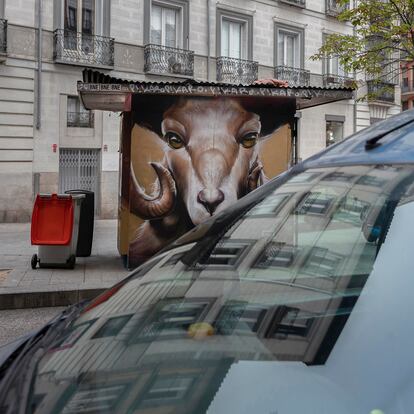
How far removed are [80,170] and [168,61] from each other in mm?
5553

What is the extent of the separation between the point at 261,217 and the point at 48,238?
649 cm

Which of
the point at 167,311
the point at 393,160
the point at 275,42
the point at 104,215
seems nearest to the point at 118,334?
the point at 167,311

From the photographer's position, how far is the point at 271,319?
171cm

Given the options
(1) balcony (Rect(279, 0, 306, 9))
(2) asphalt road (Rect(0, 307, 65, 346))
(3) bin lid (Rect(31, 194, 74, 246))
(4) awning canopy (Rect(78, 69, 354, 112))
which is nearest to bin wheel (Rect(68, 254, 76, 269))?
(3) bin lid (Rect(31, 194, 74, 246))

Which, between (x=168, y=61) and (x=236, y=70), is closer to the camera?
(x=168, y=61)

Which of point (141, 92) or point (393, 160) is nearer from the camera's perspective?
point (393, 160)

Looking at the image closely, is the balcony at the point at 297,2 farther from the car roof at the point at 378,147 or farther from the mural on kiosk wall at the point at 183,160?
the car roof at the point at 378,147

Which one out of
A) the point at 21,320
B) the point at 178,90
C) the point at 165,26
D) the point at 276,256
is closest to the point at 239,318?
the point at 276,256

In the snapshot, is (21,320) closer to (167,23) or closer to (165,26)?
(165,26)

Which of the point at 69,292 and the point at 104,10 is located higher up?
the point at 104,10

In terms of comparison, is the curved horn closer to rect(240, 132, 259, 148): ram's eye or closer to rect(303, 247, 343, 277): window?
rect(240, 132, 259, 148): ram's eye

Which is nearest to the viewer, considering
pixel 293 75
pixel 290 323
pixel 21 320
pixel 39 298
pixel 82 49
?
pixel 290 323

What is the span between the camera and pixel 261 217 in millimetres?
2137

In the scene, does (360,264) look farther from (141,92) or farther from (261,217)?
(141,92)
